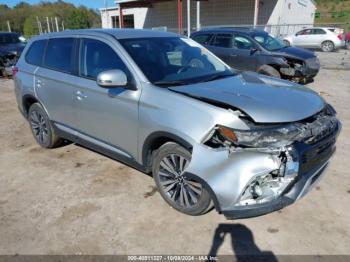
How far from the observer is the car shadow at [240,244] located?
276 cm

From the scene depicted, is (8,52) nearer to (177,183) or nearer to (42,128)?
(42,128)

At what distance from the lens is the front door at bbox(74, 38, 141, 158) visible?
3514 mm

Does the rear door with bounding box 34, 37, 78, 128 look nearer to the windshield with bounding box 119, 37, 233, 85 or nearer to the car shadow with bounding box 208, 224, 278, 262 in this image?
the windshield with bounding box 119, 37, 233, 85

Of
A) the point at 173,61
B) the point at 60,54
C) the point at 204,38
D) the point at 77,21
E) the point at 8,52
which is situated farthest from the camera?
the point at 77,21

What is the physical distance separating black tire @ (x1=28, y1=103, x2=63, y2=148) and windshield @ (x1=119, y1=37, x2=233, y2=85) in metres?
2.00

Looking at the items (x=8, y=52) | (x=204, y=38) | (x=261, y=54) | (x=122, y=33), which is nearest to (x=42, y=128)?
(x=122, y=33)

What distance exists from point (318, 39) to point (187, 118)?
22427mm

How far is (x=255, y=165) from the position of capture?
262cm

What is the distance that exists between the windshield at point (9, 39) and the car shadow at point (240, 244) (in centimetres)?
1434

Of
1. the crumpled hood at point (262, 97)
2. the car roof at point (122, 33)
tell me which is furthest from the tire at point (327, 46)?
the crumpled hood at point (262, 97)

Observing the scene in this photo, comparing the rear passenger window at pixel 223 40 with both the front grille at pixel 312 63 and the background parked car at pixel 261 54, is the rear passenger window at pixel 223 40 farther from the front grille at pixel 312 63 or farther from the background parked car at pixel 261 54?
the front grille at pixel 312 63

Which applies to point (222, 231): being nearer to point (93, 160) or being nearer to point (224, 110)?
point (224, 110)

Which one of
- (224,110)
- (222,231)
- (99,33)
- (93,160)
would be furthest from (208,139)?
(93,160)

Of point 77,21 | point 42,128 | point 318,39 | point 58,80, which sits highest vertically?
point 77,21
